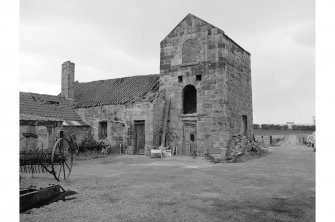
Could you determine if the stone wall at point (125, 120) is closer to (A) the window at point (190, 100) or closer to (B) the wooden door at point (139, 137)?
(B) the wooden door at point (139, 137)

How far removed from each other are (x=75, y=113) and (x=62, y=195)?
16.2 metres

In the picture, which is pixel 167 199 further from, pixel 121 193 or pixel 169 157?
pixel 169 157

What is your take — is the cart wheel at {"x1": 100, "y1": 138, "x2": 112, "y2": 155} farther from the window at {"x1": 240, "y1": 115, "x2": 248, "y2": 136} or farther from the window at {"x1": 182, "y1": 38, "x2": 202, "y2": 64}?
the window at {"x1": 240, "y1": 115, "x2": 248, "y2": 136}

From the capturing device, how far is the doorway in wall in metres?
17.5

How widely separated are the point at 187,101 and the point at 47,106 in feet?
33.1

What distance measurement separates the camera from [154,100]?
1825 cm

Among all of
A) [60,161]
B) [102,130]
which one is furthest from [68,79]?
[60,161]

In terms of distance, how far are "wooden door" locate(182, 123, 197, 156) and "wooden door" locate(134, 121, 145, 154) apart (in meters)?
2.81

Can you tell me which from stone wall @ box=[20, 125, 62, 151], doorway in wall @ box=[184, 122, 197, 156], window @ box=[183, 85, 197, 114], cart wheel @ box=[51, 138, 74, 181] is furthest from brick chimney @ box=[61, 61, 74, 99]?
cart wheel @ box=[51, 138, 74, 181]

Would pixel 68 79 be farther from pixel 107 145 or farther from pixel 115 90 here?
pixel 107 145

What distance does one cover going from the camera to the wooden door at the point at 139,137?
61.5ft

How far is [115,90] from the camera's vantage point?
2219 centimetres

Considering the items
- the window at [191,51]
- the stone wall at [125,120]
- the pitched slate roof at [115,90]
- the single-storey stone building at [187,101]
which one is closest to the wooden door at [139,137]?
the single-storey stone building at [187,101]

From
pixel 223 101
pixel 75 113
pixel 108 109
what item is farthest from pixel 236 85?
pixel 75 113
